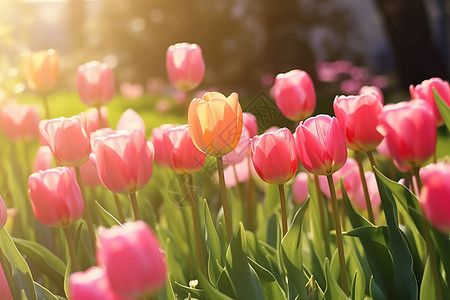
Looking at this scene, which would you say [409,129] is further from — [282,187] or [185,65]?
[185,65]

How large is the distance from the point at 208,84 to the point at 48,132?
10413mm

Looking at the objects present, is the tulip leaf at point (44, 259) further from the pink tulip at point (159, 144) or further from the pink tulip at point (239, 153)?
the pink tulip at point (239, 153)

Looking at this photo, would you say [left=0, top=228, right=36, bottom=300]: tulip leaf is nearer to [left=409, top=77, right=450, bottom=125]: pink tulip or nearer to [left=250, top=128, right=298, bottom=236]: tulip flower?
[left=250, top=128, right=298, bottom=236]: tulip flower

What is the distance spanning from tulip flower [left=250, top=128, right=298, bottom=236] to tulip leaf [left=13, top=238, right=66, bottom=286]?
0.76 meters

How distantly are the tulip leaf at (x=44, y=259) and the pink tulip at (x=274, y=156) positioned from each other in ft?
2.48

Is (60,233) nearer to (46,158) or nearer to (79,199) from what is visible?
(46,158)

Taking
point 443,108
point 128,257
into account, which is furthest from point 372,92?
point 128,257

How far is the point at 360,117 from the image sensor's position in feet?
4.83

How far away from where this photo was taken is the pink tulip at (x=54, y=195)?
1365mm

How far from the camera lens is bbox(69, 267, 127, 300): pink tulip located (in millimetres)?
729

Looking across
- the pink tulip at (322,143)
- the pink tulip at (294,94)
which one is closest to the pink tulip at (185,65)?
the pink tulip at (294,94)

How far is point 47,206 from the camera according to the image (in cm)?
138

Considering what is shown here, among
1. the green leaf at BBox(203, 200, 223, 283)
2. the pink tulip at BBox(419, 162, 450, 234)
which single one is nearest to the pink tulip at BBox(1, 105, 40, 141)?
the green leaf at BBox(203, 200, 223, 283)

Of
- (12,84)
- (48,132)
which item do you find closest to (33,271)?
(48,132)
